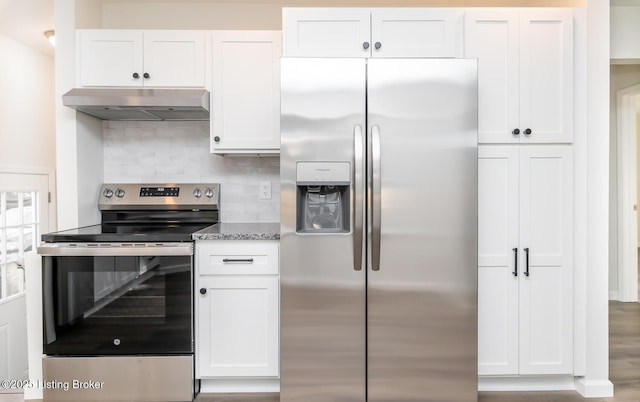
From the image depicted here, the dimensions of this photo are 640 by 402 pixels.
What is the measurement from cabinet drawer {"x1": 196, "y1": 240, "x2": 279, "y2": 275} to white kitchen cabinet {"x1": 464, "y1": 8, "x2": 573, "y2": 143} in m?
1.34

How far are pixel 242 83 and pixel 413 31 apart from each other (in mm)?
1066

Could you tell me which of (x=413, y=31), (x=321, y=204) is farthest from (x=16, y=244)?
(x=413, y=31)

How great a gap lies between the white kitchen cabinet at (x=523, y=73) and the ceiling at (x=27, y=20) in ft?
9.52

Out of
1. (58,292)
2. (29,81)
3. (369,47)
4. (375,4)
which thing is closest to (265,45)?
(369,47)

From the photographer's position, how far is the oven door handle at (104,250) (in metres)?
2.06

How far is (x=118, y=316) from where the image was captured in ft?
6.91

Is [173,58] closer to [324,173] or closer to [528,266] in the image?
[324,173]

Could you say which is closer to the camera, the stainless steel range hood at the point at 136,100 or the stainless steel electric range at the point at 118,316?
the stainless steel electric range at the point at 118,316

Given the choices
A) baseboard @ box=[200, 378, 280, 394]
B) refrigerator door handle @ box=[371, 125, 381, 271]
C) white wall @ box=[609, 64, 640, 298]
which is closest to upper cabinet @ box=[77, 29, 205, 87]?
refrigerator door handle @ box=[371, 125, 381, 271]

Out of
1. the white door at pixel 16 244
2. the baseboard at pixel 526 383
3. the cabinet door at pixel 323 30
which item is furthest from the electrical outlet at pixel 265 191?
the white door at pixel 16 244

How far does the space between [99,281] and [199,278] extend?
0.52 meters

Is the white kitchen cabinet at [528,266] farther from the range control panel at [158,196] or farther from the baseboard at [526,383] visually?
the range control panel at [158,196]

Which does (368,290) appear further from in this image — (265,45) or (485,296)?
(265,45)

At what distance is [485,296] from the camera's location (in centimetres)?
219
